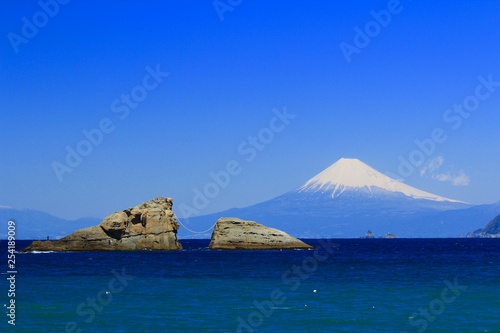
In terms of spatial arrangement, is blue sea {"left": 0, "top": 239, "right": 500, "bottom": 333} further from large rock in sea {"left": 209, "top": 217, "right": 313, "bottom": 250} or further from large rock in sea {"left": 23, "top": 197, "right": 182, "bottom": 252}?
large rock in sea {"left": 209, "top": 217, "right": 313, "bottom": 250}

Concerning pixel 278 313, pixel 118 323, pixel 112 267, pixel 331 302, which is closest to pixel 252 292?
pixel 331 302

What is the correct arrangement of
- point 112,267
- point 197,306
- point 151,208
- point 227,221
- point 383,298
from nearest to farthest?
point 197,306 → point 383,298 → point 112,267 → point 151,208 → point 227,221

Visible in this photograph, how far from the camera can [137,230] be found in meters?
156

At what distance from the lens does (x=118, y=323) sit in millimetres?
43750

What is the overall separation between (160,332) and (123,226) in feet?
381

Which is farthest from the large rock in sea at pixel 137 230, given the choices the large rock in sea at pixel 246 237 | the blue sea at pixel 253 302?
the blue sea at pixel 253 302

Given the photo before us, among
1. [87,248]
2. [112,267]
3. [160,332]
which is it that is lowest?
[160,332]

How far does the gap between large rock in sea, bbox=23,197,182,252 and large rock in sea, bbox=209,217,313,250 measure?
513 inches

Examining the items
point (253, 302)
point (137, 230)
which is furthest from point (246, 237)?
point (253, 302)

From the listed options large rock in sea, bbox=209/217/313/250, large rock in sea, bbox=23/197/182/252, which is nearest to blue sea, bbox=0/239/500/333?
large rock in sea, bbox=23/197/182/252

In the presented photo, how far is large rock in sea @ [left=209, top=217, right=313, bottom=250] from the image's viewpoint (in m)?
163

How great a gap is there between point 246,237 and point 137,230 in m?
24.2

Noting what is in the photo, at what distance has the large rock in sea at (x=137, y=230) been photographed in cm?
15288

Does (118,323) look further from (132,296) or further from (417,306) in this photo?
(417,306)
